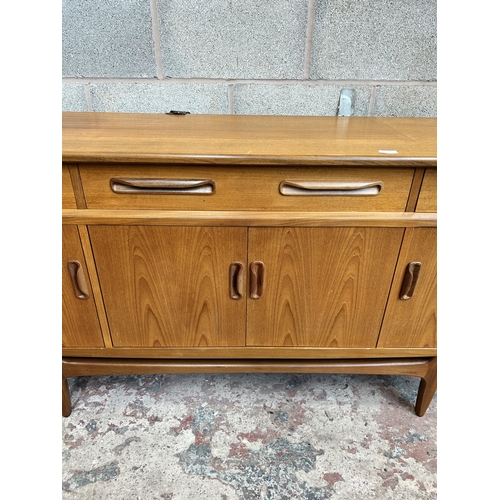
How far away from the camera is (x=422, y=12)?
1.21 meters

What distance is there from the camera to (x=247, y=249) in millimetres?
866

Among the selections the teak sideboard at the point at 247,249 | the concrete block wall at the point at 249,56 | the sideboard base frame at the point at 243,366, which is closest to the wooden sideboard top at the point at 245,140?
the teak sideboard at the point at 247,249

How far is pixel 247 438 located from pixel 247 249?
0.58m

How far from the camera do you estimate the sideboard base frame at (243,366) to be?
103cm

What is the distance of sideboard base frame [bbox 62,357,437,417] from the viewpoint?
40.4 inches

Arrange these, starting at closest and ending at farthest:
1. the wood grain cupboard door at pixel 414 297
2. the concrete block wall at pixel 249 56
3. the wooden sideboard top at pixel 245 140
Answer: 1. the wooden sideboard top at pixel 245 140
2. the wood grain cupboard door at pixel 414 297
3. the concrete block wall at pixel 249 56

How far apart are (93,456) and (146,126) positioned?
952 mm

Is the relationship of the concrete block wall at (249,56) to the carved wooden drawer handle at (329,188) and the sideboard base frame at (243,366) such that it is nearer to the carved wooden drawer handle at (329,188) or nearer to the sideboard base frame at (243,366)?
the carved wooden drawer handle at (329,188)

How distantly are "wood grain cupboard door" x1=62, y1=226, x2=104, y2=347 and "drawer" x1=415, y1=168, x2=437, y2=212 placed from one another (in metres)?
0.82

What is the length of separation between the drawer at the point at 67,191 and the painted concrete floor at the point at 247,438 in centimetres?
69

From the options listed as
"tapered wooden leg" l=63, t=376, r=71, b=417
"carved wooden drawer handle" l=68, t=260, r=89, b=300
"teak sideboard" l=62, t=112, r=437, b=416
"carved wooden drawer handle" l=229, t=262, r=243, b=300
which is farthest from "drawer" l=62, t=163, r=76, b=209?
"tapered wooden leg" l=63, t=376, r=71, b=417

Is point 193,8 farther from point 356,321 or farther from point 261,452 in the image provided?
point 261,452

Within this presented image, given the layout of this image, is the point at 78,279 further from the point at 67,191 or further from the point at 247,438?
the point at 247,438

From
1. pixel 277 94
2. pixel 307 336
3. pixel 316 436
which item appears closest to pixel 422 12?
pixel 277 94
